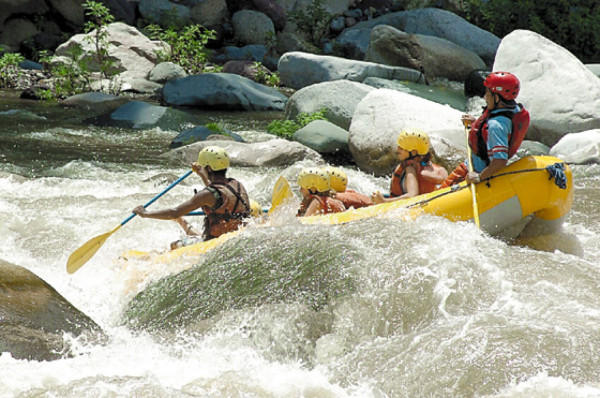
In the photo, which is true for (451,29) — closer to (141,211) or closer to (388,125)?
(388,125)

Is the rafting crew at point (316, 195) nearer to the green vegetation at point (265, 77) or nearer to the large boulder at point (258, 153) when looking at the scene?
the large boulder at point (258, 153)

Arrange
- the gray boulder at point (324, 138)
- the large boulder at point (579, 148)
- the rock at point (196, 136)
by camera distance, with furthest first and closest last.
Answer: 1. the rock at point (196, 136)
2. the gray boulder at point (324, 138)
3. the large boulder at point (579, 148)

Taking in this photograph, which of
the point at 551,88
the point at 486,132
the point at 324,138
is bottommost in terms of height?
the point at 324,138

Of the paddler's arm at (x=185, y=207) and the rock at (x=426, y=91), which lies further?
the rock at (x=426, y=91)

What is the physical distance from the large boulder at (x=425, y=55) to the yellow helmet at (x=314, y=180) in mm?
9530

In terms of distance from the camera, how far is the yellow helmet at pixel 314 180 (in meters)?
5.30

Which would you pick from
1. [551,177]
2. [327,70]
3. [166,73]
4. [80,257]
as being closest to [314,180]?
[551,177]

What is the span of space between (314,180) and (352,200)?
478 mm

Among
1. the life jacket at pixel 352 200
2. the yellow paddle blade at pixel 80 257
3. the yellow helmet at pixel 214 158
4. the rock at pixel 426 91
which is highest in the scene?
the yellow helmet at pixel 214 158

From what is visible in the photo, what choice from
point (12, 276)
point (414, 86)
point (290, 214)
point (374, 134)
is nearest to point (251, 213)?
point (290, 214)

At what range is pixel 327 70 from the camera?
13.4m

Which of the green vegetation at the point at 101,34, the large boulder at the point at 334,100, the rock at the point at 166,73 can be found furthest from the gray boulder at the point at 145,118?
the rock at the point at 166,73

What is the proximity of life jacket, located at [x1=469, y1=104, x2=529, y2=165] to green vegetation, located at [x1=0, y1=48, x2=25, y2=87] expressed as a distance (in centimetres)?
1115

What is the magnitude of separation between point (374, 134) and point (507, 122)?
3.48 metres
